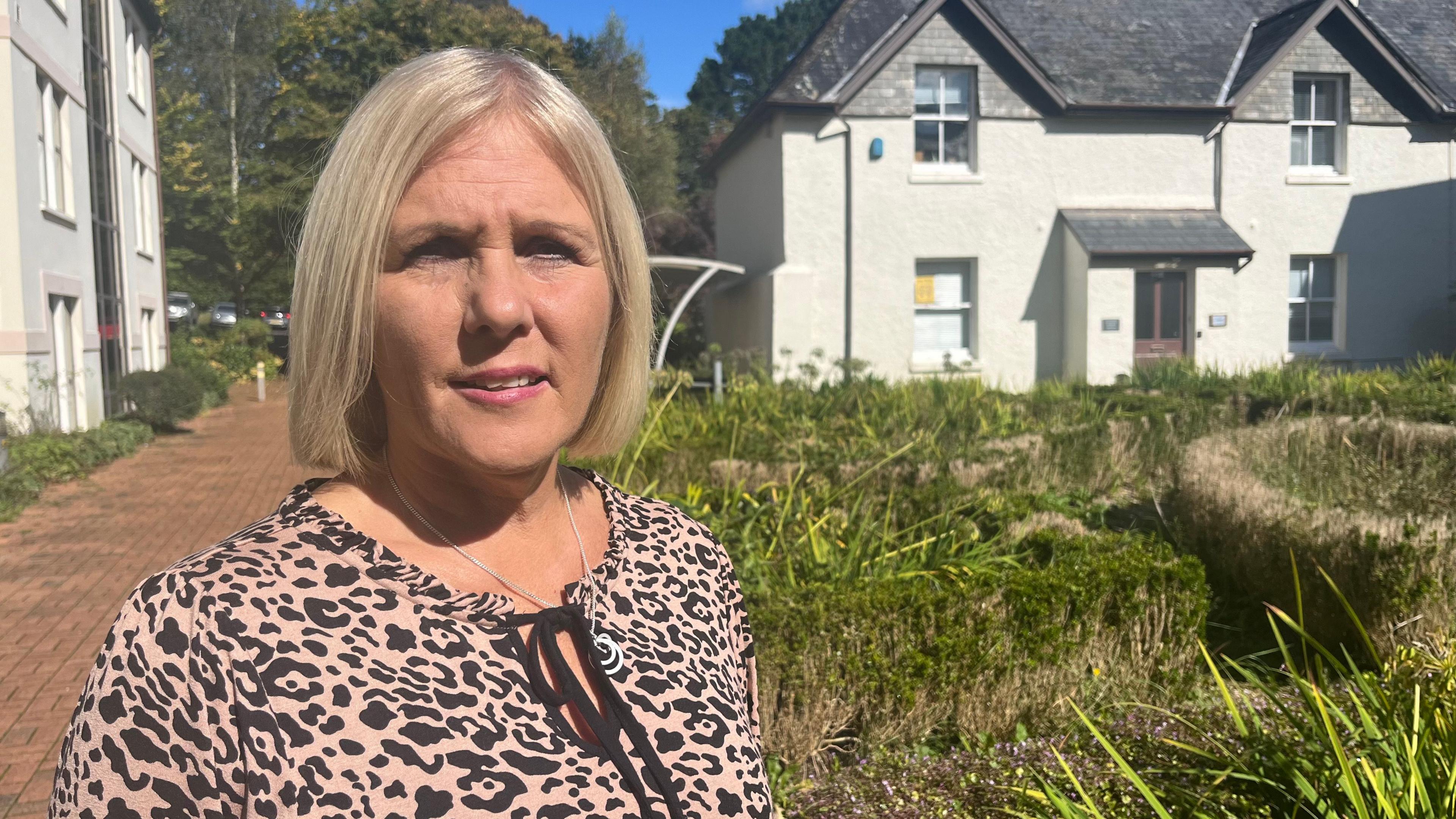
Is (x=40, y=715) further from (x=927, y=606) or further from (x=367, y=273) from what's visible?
(x=367, y=273)

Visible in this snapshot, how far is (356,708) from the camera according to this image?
4.30ft

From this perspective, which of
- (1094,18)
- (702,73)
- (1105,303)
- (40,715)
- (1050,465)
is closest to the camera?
(40,715)

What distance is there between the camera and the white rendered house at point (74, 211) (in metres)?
12.7

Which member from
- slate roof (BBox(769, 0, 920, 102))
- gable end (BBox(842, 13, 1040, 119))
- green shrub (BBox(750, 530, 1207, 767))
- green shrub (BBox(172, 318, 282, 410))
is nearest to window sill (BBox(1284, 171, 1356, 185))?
gable end (BBox(842, 13, 1040, 119))

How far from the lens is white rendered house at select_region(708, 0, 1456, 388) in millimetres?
18094

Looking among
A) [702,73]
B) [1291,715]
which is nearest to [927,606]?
[1291,715]

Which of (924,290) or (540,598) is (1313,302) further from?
(540,598)

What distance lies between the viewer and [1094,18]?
2023 centimetres

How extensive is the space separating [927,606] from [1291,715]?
129 centimetres

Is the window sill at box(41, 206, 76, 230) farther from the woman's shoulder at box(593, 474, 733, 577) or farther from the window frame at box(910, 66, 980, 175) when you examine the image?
the woman's shoulder at box(593, 474, 733, 577)

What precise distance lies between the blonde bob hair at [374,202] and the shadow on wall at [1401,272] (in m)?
21.1

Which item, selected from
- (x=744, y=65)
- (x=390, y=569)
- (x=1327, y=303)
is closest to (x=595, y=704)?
(x=390, y=569)

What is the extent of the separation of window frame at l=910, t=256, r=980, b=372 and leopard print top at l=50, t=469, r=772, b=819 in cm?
1714

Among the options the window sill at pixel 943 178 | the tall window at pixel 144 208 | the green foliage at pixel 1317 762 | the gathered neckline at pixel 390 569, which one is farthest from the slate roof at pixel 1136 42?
the gathered neckline at pixel 390 569
